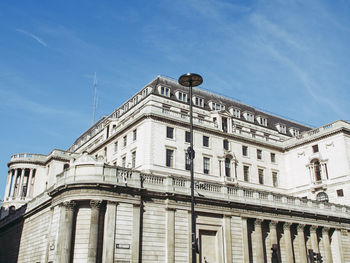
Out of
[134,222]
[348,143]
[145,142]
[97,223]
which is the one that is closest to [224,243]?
[134,222]

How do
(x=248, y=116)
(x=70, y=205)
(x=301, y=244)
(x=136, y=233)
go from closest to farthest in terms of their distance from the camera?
1. (x=136, y=233)
2. (x=70, y=205)
3. (x=301, y=244)
4. (x=248, y=116)

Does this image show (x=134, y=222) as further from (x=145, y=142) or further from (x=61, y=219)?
(x=145, y=142)

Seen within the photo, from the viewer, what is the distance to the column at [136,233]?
29.1 metres

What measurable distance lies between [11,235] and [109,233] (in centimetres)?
2509

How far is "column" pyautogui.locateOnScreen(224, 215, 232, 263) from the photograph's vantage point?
33.5 metres

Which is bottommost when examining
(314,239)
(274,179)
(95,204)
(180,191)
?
(314,239)

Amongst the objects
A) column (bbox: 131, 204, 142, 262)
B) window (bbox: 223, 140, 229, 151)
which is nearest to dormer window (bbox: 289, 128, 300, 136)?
window (bbox: 223, 140, 229, 151)

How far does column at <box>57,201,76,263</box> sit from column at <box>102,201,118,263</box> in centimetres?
266

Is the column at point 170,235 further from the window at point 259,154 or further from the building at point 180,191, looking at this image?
the window at point 259,154

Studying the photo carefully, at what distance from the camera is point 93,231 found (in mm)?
28750

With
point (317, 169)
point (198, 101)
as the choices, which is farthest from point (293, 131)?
point (198, 101)

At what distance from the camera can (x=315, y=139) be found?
56.2 meters

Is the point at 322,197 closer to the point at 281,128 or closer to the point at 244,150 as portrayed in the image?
the point at 244,150

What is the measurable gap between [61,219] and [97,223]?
3.19 metres
